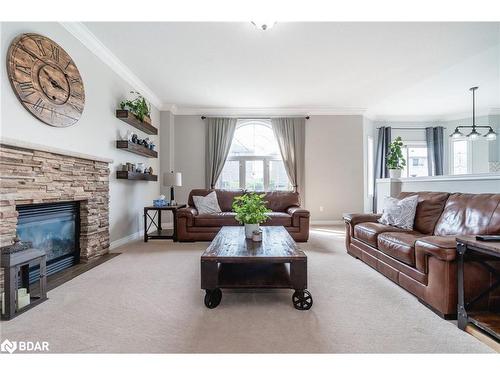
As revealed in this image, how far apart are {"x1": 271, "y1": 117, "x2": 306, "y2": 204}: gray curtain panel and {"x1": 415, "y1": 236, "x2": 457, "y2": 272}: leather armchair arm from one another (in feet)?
13.2

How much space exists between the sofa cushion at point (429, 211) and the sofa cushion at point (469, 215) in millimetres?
79

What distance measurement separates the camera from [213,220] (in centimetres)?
443

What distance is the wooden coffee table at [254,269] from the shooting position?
2.03 meters

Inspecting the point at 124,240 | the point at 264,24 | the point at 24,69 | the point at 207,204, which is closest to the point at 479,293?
the point at 264,24

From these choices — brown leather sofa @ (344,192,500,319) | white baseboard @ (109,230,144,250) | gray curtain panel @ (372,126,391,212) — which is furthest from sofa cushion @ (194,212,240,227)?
gray curtain panel @ (372,126,391,212)

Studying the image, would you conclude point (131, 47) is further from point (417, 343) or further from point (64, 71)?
point (417, 343)

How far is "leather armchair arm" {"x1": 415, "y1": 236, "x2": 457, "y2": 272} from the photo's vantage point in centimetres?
182

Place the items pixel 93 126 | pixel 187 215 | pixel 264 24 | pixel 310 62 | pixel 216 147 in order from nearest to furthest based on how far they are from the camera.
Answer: pixel 264 24 → pixel 93 126 → pixel 310 62 → pixel 187 215 → pixel 216 147

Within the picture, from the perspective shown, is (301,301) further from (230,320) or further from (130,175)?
(130,175)

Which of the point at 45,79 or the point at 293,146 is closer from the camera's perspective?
the point at 45,79

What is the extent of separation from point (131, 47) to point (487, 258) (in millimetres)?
4436

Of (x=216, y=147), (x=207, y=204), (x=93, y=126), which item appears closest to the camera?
(x=93, y=126)

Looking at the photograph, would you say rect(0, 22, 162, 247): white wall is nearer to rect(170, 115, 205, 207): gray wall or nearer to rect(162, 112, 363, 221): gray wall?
rect(170, 115, 205, 207): gray wall

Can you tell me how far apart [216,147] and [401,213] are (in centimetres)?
421
